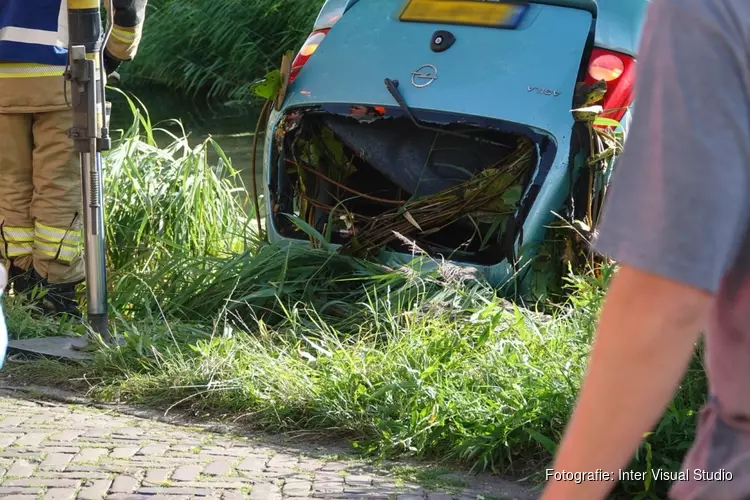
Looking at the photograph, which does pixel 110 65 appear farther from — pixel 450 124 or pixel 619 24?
pixel 619 24

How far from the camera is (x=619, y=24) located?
405cm

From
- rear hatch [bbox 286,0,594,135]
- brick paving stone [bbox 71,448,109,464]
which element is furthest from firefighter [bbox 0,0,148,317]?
brick paving stone [bbox 71,448,109,464]

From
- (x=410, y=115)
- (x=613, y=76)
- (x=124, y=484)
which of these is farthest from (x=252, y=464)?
(x=613, y=76)

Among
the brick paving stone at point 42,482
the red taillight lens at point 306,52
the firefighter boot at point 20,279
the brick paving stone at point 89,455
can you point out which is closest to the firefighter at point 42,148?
the firefighter boot at point 20,279

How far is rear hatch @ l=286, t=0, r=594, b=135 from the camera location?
4.03 m

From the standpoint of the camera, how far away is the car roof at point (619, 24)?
4.00 meters

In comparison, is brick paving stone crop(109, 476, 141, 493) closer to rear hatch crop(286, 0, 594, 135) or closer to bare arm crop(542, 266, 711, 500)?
rear hatch crop(286, 0, 594, 135)

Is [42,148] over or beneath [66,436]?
over

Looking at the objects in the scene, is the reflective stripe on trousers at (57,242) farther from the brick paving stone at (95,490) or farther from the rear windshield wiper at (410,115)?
the brick paving stone at (95,490)

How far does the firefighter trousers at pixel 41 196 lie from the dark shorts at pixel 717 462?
4.21 meters

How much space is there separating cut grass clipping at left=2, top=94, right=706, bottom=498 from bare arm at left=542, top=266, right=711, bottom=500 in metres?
1.91

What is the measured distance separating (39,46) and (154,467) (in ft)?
Answer: 7.57

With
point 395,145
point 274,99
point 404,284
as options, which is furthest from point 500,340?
point 274,99

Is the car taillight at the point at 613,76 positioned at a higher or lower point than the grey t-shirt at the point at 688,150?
lower
